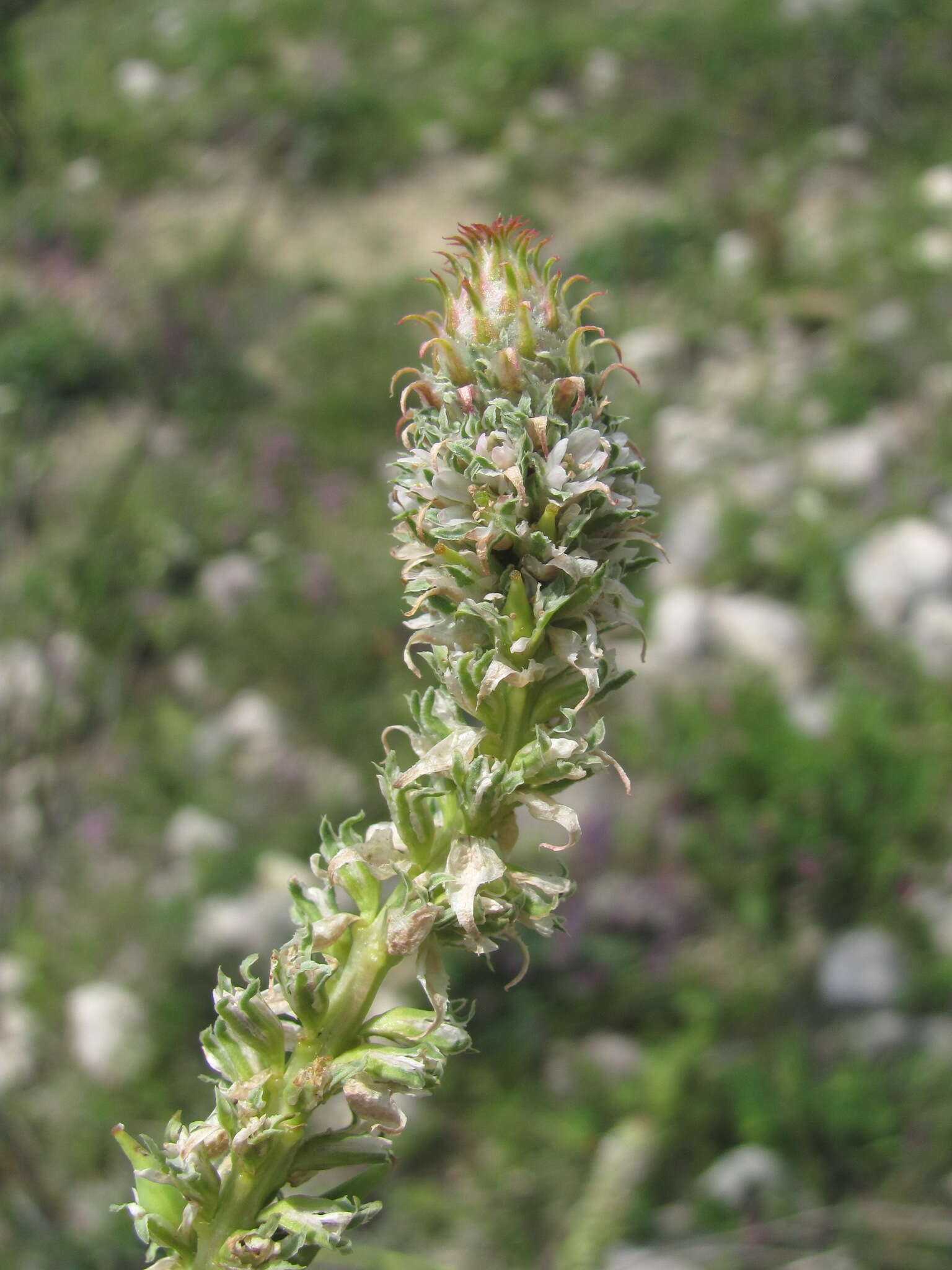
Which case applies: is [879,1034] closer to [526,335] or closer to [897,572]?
[897,572]

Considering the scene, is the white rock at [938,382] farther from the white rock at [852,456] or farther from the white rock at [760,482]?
the white rock at [760,482]

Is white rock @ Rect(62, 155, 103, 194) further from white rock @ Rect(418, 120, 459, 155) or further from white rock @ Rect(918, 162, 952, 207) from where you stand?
white rock @ Rect(918, 162, 952, 207)

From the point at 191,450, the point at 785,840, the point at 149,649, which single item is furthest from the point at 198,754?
the point at 785,840

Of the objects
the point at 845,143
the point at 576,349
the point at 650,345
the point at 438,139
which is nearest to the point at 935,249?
the point at 845,143

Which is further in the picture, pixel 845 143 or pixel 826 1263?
pixel 845 143

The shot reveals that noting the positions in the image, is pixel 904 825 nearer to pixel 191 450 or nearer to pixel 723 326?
pixel 723 326

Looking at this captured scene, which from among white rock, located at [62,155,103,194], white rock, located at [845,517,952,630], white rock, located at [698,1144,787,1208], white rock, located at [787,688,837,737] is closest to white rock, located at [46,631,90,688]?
white rock, located at [698,1144,787,1208]
